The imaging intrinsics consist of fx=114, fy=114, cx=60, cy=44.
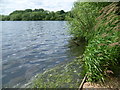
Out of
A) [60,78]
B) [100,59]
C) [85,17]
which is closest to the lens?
[100,59]

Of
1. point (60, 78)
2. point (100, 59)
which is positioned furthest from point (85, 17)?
point (60, 78)

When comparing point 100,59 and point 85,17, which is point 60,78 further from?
point 85,17

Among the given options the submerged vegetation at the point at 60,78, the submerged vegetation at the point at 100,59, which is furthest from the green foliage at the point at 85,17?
the submerged vegetation at the point at 60,78

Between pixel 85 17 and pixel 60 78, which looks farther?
pixel 85 17

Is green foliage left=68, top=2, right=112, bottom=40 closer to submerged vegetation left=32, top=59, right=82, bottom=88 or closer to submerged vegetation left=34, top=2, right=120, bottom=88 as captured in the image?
submerged vegetation left=34, top=2, right=120, bottom=88

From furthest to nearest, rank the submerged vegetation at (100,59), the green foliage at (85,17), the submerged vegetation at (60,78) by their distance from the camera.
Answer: the green foliage at (85,17) < the submerged vegetation at (60,78) < the submerged vegetation at (100,59)

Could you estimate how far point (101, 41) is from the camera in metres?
4.08

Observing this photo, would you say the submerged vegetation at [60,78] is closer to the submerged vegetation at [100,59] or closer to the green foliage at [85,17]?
the submerged vegetation at [100,59]

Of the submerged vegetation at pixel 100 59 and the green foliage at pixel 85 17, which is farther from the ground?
the green foliage at pixel 85 17

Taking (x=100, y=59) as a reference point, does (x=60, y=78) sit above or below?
below

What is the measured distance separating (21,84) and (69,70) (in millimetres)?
2098

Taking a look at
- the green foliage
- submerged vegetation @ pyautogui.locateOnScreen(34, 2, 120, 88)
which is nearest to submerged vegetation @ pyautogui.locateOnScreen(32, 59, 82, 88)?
submerged vegetation @ pyautogui.locateOnScreen(34, 2, 120, 88)

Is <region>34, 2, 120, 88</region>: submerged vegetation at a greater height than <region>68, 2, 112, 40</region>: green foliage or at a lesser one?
lesser

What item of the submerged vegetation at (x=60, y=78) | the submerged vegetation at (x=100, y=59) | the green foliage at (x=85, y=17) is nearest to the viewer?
the submerged vegetation at (x=100, y=59)
